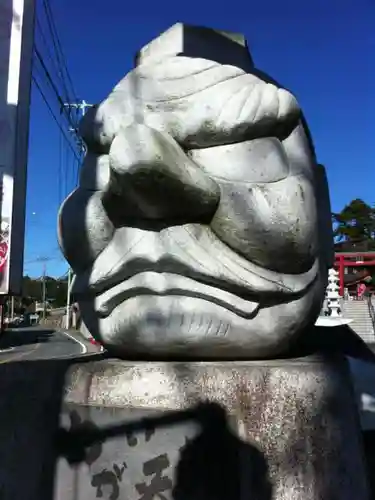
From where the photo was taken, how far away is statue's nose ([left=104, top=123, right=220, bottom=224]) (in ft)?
5.90

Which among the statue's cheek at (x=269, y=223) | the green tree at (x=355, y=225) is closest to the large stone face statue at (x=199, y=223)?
the statue's cheek at (x=269, y=223)

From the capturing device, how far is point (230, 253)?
77.3 inches

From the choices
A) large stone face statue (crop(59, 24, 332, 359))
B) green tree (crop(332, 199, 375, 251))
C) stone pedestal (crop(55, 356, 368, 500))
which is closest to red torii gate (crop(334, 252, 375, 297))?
green tree (crop(332, 199, 375, 251))

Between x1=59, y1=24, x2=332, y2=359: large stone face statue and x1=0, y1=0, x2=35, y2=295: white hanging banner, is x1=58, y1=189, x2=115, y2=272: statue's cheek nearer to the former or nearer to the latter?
x1=59, y1=24, x2=332, y2=359: large stone face statue

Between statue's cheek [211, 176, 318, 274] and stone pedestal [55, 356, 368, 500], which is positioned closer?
stone pedestal [55, 356, 368, 500]

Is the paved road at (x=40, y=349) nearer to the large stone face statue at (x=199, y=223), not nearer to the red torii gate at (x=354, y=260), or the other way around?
the large stone face statue at (x=199, y=223)

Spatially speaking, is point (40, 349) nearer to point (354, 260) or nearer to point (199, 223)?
point (199, 223)

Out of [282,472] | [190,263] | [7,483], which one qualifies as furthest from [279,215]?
[7,483]

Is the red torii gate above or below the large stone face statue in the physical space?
above

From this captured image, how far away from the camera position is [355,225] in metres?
33.7

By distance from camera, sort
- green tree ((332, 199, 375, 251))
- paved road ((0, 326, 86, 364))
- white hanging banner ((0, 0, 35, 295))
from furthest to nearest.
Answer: green tree ((332, 199, 375, 251)) < paved road ((0, 326, 86, 364)) < white hanging banner ((0, 0, 35, 295))

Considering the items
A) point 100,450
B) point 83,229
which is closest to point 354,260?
point 83,229

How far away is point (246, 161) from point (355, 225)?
1315 inches

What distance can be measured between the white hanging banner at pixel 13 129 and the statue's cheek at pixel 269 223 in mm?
5090
